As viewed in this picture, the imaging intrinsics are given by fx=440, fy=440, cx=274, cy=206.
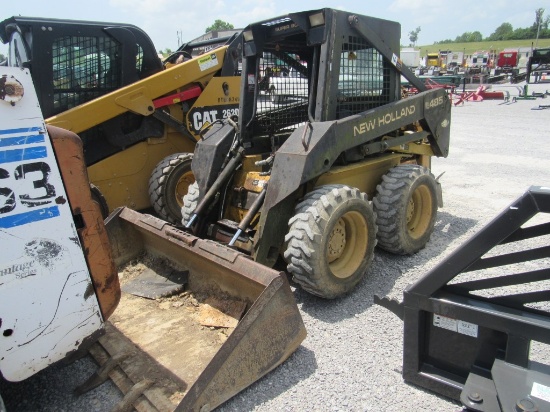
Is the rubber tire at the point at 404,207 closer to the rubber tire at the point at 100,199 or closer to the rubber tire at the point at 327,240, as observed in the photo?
the rubber tire at the point at 327,240

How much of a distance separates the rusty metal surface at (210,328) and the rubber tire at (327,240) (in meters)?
0.46

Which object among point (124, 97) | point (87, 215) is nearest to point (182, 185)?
point (124, 97)

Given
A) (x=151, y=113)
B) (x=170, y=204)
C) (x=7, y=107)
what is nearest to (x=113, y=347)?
(x=7, y=107)

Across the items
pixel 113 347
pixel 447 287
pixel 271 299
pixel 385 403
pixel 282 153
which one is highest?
pixel 282 153

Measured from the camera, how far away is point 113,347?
2801mm

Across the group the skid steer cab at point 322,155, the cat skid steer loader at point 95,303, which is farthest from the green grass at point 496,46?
the cat skid steer loader at point 95,303

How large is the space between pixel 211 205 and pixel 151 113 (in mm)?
1899

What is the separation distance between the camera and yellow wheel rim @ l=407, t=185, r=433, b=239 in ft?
14.6

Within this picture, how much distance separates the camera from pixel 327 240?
3.24 meters

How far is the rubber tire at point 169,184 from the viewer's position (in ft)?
17.3

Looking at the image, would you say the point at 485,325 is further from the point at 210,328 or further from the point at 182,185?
the point at 182,185

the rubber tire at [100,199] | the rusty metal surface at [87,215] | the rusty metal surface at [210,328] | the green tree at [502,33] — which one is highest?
the green tree at [502,33]

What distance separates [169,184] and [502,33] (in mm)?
119563

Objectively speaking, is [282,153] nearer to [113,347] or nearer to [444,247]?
[113,347]
